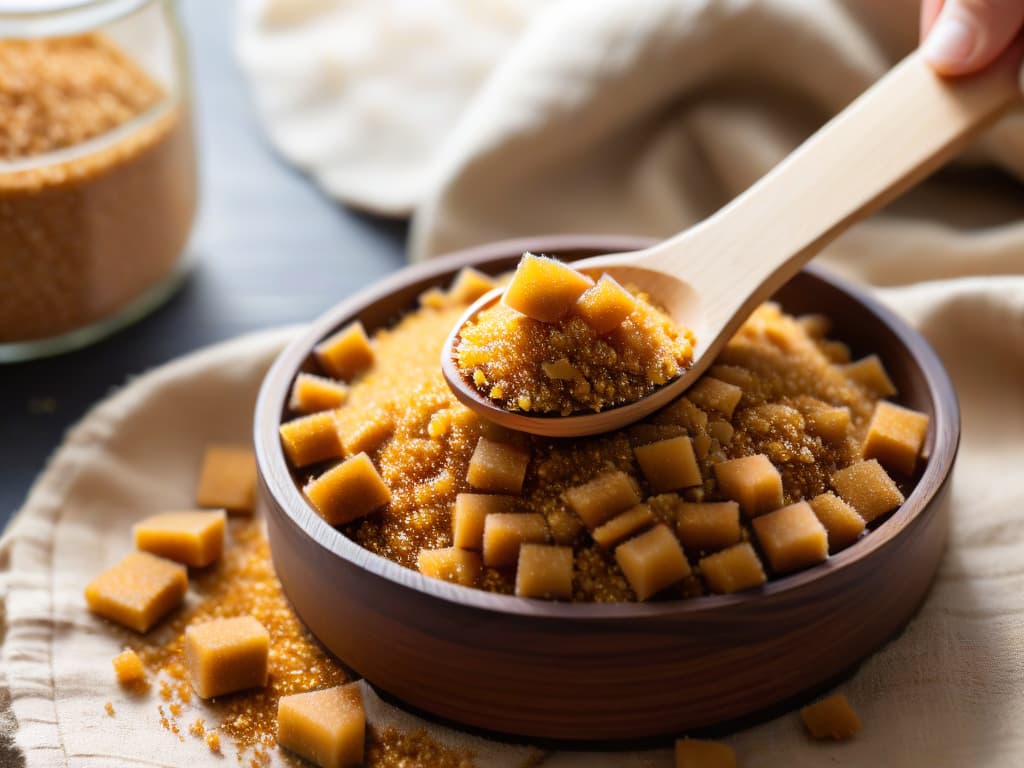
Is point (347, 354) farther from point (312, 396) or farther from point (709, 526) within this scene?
point (709, 526)

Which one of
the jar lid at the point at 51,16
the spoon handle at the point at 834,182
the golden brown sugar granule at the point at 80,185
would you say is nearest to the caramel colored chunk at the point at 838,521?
the spoon handle at the point at 834,182

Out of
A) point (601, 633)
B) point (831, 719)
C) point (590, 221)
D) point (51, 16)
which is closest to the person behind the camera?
point (601, 633)

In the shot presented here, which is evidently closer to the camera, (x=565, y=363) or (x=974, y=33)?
(x=565, y=363)

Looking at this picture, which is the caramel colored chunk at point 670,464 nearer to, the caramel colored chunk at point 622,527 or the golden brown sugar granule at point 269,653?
the caramel colored chunk at point 622,527

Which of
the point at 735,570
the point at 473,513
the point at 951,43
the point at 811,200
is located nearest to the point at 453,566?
the point at 473,513

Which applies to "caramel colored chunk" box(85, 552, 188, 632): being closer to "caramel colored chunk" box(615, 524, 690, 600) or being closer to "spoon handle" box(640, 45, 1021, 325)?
"caramel colored chunk" box(615, 524, 690, 600)

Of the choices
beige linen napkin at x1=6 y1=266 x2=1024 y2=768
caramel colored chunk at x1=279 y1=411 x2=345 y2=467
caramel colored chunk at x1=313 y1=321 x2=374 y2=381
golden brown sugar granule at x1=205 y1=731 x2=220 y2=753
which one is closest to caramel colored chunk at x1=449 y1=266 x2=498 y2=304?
caramel colored chunk at x1=313 y1=321 x2=374 y2=381

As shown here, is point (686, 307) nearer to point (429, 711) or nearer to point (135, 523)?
point (429, 711)
